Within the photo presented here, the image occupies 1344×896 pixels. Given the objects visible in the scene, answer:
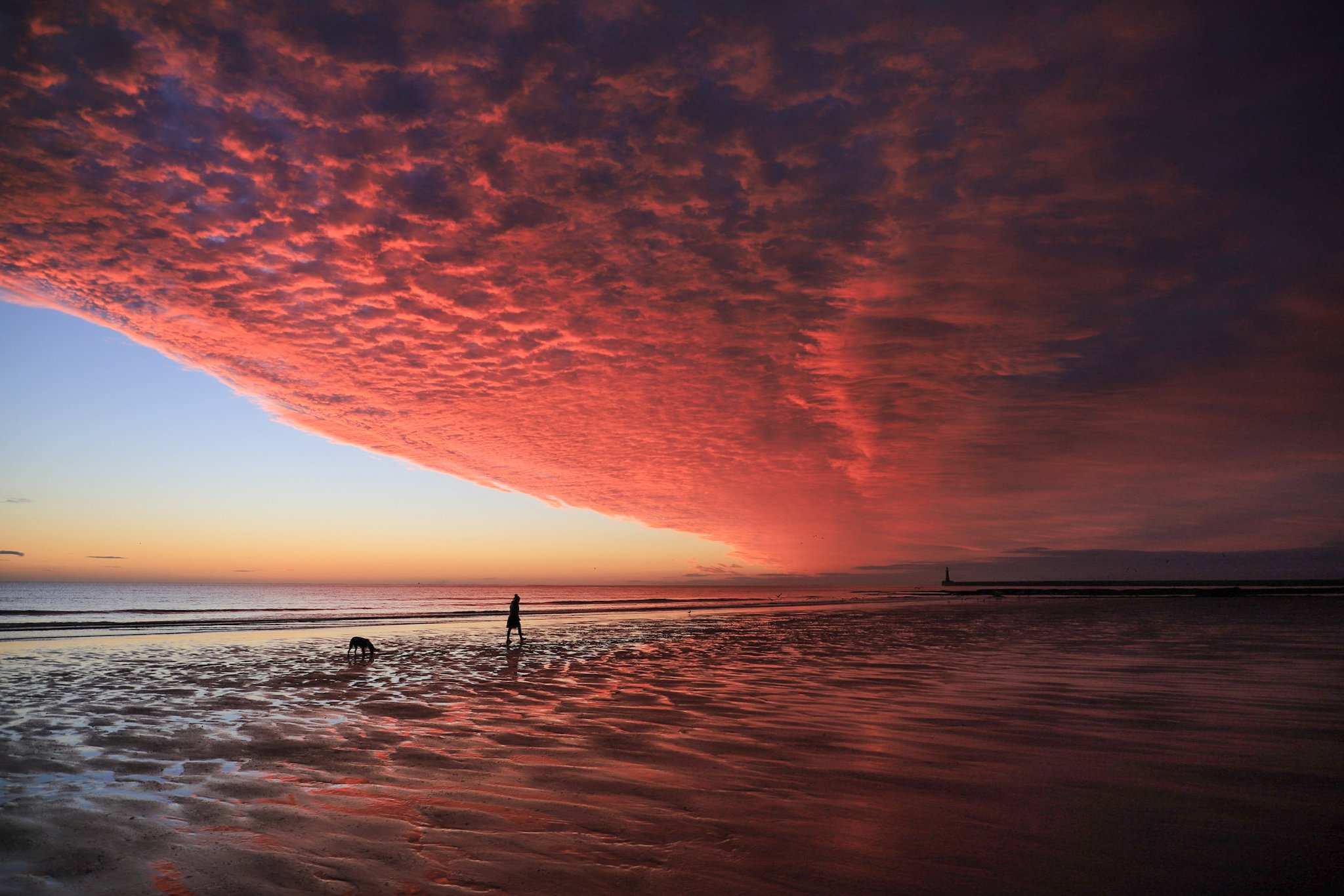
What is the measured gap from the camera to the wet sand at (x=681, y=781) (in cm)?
552

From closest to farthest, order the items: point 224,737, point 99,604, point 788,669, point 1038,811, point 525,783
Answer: point 1038,811
point 525,783
point 224,737
point 788,669
point 99,604

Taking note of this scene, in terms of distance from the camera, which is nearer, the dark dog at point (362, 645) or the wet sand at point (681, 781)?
the wet sand at point (681, 781)

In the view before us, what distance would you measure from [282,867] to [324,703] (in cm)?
974

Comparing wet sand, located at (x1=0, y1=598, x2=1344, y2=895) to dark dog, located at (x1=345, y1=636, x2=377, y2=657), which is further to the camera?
dark dog, located at (x1=345, y1=636, x2=377, y2=657)

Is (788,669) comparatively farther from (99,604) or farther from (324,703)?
(99,604)

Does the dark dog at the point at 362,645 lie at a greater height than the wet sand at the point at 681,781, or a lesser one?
lesser

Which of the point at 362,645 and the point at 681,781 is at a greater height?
the point at 681,781

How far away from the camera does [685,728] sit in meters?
11.3

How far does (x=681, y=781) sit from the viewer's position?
821 cm

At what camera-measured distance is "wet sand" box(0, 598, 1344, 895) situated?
217 inches

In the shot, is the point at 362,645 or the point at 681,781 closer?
the point at 681,781

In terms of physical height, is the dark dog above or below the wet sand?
below

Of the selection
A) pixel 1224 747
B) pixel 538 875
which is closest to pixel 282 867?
pixel 538 875

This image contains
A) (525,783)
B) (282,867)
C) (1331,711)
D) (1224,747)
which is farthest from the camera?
(1331,711)
